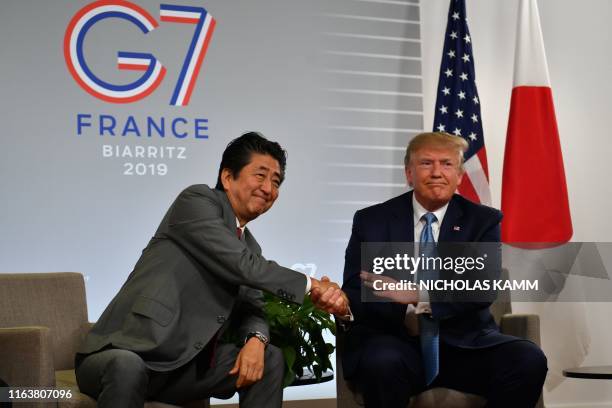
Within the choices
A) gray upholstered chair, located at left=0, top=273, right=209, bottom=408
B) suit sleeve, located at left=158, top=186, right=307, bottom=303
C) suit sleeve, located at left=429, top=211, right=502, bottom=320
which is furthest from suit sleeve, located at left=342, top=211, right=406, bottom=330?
gray upholstered chair, located at left=0, top=273, right=209, bottom=408

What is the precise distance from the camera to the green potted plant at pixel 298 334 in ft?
10.9

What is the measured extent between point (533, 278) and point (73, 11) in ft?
10.7

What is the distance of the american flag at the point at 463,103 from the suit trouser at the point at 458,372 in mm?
2028

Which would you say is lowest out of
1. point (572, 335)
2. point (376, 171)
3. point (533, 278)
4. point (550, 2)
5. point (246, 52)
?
point (572, 335)

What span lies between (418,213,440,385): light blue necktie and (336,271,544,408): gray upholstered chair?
7 centimetres

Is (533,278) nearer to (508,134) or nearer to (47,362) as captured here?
(508,134)

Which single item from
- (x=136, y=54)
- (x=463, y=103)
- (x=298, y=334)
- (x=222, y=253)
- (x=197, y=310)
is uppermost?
(x=136, y=54)

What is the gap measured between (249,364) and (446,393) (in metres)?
0.84

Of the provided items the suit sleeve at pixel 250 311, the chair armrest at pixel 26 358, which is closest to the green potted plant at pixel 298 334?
the suit sleeve at pixel 250 311

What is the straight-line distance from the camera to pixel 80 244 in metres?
4.68

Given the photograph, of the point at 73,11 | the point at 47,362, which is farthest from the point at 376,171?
the point at 47,362

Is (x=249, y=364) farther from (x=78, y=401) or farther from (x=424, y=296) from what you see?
(x=424, y=296)

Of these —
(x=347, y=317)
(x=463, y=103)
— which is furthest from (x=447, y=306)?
(x=463, y=103)

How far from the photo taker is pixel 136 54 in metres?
4.83
